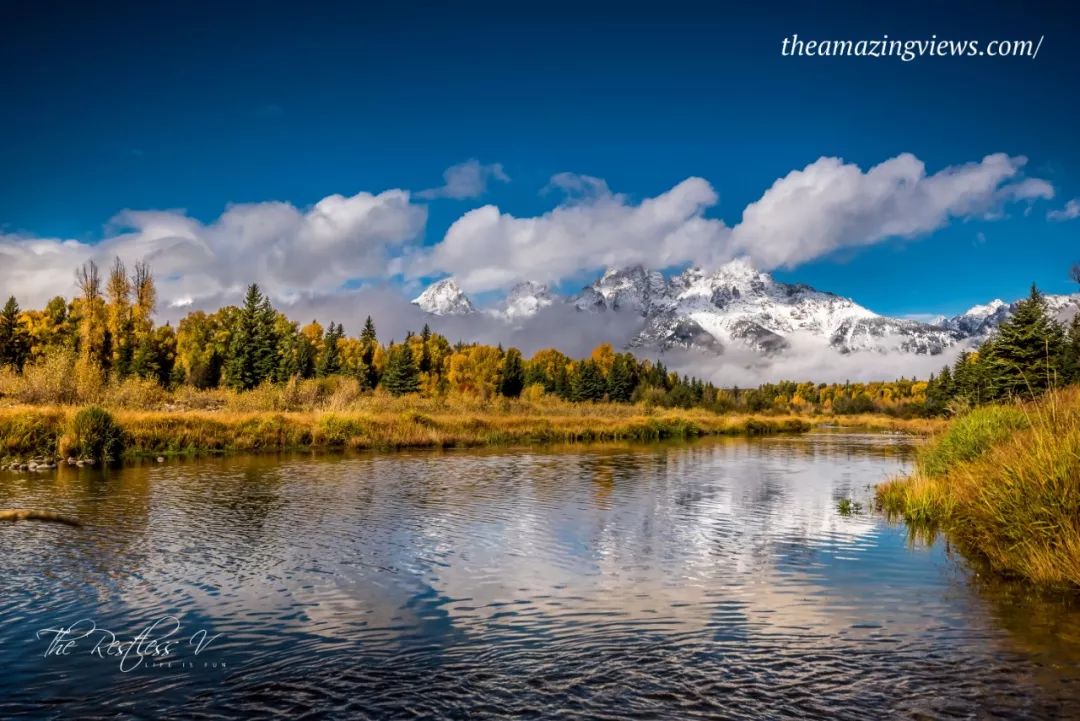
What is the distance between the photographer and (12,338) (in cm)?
7925

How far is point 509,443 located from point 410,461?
12716 millimetres

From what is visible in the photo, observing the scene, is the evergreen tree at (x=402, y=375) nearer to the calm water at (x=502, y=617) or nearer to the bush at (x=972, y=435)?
the calm water at (x=502, y=617)

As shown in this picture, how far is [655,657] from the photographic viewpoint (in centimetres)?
732

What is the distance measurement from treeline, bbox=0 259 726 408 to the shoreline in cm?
902

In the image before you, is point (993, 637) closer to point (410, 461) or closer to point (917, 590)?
point (917, 590)

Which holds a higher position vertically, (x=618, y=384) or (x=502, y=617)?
(x=618, y=384)

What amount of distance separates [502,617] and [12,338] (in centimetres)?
9322

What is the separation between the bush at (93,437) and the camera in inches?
989

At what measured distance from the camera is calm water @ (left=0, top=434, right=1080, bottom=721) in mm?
6277

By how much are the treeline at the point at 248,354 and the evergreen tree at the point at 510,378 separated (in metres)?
0.25

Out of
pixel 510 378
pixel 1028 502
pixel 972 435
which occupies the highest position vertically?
pixel 510 378

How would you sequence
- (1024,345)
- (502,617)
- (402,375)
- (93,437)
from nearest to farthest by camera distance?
(502,617)
(93,437)
(1024,345)
(402,375)

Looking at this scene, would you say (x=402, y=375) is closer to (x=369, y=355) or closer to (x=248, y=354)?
(x=369, y=355)

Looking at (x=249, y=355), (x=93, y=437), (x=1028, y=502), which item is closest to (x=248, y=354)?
(x=249, y=355)
